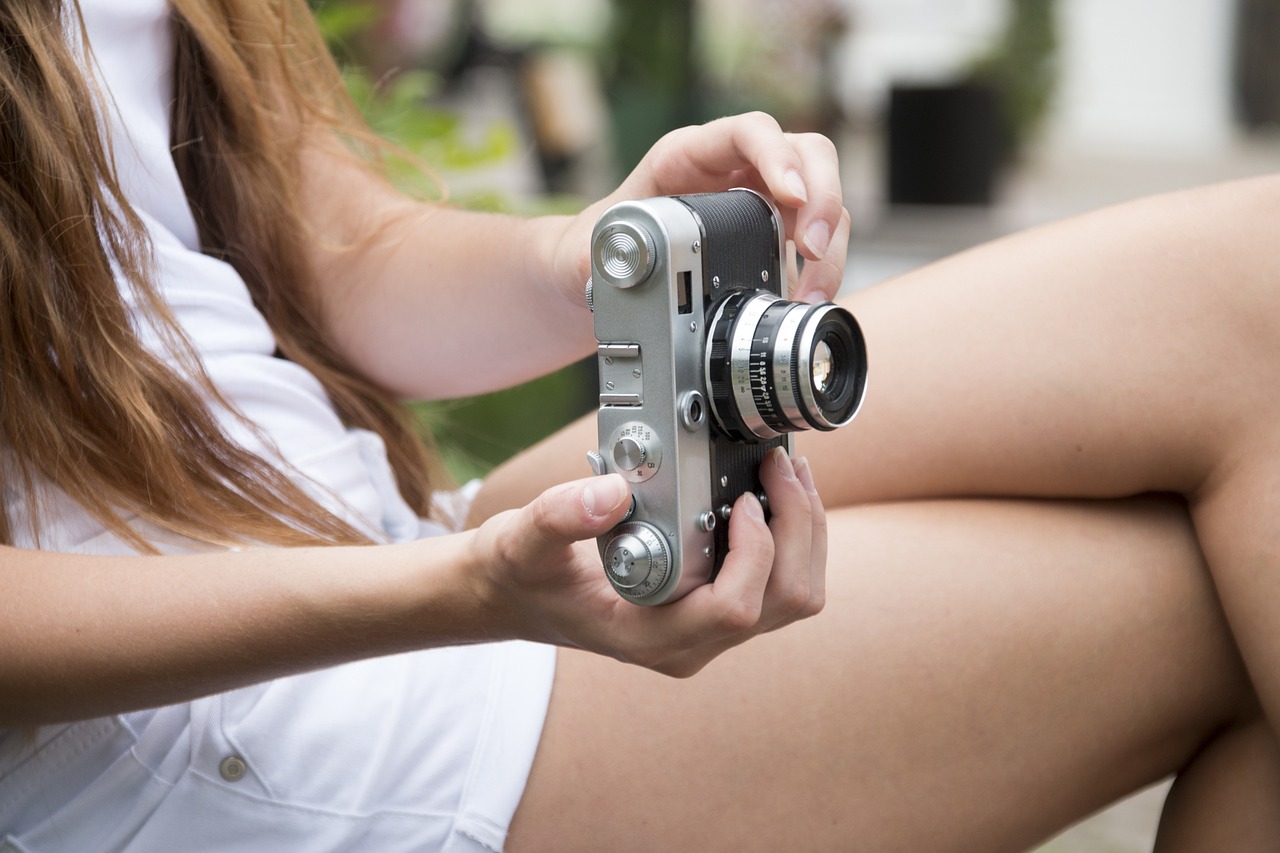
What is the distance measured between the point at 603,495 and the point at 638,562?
0.05 m

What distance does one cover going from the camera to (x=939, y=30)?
11562 millimetres

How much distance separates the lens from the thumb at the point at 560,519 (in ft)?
2.21

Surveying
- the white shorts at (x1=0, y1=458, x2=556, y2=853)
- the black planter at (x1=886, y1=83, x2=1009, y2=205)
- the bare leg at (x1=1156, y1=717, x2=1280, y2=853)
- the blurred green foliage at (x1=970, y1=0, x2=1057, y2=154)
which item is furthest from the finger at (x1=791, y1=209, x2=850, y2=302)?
the blurred green foliage at (x1=970, y1=0, x2=1057, y2=154)

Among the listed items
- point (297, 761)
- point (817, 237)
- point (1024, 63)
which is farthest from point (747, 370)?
point (1024, 63)

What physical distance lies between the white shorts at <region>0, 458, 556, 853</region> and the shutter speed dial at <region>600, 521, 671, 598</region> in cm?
18

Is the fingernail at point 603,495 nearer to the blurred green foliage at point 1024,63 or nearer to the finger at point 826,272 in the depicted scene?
the finger at point 826,272

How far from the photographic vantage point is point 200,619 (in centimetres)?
76

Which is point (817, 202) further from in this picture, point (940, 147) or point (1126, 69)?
point (1126, 69)

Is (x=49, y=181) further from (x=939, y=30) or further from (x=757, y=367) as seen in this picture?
(x=939, y=30)

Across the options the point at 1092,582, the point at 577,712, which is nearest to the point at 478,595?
the point at 577,712

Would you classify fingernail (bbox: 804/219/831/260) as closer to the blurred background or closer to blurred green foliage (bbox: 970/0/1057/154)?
the blurred background

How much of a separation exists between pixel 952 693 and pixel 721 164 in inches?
15.2

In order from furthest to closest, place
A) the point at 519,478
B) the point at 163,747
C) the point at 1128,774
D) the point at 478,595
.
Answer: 1. the point at 519,478
2. the point at 1128,774
3. the point at 163,747
4. the point at 478,595

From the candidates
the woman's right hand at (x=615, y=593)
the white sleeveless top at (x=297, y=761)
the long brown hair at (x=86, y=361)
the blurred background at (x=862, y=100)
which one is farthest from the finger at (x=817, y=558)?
the blurred background at (x=862, y=100)
